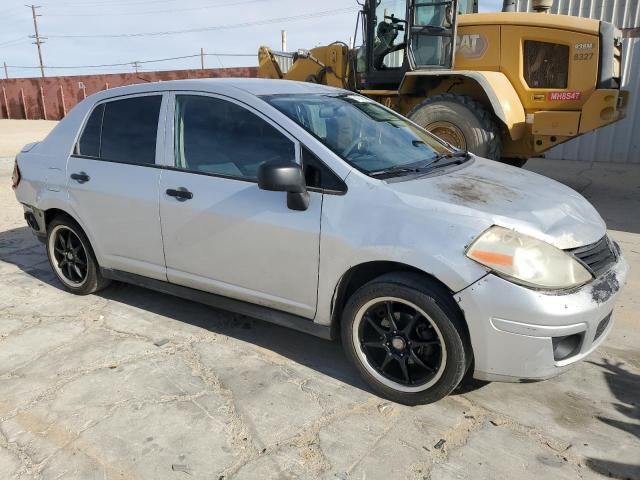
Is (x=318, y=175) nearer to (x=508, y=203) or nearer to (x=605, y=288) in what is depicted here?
(x=508, y=203)

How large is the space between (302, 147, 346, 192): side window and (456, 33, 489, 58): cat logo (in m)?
5.44

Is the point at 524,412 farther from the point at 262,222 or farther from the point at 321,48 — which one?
the point at 321,48

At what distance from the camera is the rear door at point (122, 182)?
144 inches

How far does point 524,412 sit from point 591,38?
5.94 meters

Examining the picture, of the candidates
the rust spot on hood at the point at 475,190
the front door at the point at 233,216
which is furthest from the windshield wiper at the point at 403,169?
the front door at the point at 233,216

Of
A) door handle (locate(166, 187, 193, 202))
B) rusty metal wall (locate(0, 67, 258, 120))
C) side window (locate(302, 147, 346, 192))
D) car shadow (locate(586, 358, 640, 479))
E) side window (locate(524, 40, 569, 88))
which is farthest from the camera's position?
rusty metal wall (locate(0, 67, 258, 120))

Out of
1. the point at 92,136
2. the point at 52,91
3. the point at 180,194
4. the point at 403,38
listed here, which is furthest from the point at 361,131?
the point at 52,91

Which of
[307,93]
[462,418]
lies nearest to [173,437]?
[462,418]

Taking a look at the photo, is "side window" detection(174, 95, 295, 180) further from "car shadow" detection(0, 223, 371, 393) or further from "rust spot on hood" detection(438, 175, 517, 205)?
"car shadow" detection(0, 223, 371, 393)

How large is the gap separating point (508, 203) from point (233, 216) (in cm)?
157

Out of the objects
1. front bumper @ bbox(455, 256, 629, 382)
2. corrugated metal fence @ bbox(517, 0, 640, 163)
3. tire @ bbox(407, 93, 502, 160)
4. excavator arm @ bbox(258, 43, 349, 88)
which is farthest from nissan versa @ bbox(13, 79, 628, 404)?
corrugated metal fence @ bbox(517, 0, 640, 163)

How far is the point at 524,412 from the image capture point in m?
2.85

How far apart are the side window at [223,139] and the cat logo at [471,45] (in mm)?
5259

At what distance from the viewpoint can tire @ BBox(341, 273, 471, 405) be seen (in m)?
2.64
